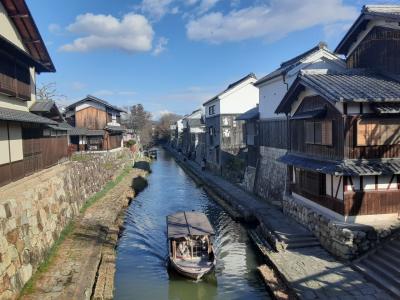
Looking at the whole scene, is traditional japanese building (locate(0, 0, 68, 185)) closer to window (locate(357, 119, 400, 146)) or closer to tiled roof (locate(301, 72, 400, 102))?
tiled roof (locate(301, 72, 400, 102))

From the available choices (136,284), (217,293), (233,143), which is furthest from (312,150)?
(233,143)

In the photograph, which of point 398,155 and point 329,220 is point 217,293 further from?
point 398,155

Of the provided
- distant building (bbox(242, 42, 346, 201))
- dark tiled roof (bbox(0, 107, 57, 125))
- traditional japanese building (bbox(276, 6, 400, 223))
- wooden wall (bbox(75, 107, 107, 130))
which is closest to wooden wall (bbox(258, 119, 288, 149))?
distant building (bbox(242, 42, 346, 201))

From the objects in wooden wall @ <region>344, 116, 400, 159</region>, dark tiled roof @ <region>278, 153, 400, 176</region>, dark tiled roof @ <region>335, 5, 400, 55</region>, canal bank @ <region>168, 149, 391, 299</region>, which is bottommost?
canal bank @ <region>168, 149, 391, 299</region>

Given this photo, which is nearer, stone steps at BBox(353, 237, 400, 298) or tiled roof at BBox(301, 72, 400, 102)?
stone steps at BBox(353, 237, 400, 298)

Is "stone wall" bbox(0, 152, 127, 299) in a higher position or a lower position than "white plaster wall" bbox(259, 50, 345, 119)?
lower

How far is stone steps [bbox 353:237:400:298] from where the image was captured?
11.7 m

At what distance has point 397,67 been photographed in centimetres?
1631

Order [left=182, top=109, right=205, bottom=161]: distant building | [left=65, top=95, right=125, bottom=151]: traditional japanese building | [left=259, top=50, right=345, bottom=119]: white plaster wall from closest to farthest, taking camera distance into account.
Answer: [left=259, top=50, right=345, bottom=119]: white plaster wall
[left=65, top=95, right=125, bottom=151]: traditional japanese building
[left=182, top=109, right=205, bottom=161]: distant building

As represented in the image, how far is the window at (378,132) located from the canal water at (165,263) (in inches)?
293

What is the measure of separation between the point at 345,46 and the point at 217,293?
49.9ft

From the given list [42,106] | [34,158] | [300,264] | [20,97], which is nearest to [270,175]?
[300,264]

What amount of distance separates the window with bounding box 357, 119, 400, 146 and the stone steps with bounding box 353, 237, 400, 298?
13.0 feet

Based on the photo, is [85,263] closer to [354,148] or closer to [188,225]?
[188,225]
